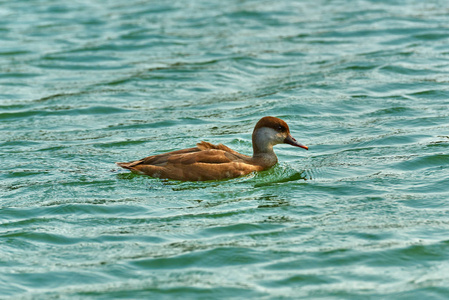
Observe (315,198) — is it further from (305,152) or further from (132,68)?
(132,68)

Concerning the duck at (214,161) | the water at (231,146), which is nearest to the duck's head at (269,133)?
the duck at (214,161)

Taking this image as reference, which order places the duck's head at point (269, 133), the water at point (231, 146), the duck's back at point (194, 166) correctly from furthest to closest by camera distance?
the duck's head at point (269, 133) → the duck's back at point (194, 166) → the water at point (231, 146)

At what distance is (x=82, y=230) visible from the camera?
852 centimetres

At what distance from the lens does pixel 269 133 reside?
34.8ft

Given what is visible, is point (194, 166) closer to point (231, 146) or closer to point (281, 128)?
point (281, 128)

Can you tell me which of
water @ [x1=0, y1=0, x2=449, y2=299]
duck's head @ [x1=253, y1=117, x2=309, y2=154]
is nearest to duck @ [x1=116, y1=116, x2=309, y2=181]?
duck's head @ [x1=253, y1=117, x2=309, y2=154]

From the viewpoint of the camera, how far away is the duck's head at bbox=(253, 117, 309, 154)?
34.7ft

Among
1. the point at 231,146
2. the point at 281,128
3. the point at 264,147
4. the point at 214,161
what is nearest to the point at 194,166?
the point at 214,161

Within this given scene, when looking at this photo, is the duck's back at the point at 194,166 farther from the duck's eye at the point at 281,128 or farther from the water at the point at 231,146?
the duck's eye at the point at 281,128

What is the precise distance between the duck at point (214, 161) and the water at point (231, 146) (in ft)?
0.48

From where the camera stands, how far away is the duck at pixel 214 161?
32.6 feet

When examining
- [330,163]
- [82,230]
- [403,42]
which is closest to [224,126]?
[330,163]

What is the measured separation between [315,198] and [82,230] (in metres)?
2.88

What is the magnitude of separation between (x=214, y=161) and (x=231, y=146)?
213cm
